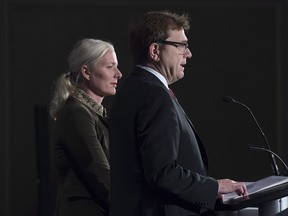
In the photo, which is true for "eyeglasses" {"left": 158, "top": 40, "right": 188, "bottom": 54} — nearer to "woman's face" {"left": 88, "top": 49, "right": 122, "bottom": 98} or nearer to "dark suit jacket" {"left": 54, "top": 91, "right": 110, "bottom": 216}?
"dark suit jacket" {"left": 54, "top": 91, "right": 110, "bottom": 216}

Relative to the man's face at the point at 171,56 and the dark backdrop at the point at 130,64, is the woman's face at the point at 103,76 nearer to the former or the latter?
the man's face at the point at 171,56

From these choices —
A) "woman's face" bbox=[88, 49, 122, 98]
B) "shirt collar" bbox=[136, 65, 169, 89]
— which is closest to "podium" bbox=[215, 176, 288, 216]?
"shirt collar" bbox=[136, 65, 169, 89]

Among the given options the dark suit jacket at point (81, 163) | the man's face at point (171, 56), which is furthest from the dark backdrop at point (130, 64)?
the man's face at point (171, 56)

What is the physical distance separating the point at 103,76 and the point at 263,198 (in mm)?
1064

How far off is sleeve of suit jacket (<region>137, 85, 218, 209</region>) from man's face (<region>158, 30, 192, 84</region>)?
0.39 ft

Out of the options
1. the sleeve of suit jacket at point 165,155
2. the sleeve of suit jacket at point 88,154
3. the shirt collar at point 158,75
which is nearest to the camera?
the sleeve of suit jacket at point 165,155

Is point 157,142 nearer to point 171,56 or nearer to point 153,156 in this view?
point 153,156

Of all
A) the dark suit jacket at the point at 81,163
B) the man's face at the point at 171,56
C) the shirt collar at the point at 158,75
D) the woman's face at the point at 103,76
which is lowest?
the dark suit jacket at the point at 81,163

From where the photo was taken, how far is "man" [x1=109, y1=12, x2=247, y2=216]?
2.28 metres

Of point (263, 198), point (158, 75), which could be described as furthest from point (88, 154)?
point (263, 198)

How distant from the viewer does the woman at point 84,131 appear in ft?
9.50

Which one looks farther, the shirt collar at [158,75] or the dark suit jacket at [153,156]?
the shirt collar at [158,75]

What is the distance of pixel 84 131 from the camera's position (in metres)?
2.93

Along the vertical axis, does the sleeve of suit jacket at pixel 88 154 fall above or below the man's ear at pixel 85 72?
below
